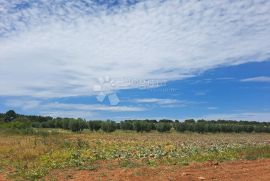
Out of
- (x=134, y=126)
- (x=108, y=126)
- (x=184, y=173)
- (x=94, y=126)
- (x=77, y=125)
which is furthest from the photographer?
(x=134, y=126)

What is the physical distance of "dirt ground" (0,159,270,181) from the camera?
11.6m

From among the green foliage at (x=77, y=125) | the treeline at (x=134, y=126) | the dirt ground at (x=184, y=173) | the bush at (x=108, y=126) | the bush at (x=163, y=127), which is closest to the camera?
the dirt ground at (x=184, y=173)

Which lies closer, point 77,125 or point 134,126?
point 77,125

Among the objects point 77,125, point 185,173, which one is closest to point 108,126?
point 77,125

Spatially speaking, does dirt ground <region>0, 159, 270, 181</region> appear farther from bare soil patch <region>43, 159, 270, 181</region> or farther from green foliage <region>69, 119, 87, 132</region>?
→ green foliage <region>69, 119, 87, 132</region>

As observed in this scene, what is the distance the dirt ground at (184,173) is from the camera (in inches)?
456

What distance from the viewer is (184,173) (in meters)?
12.2

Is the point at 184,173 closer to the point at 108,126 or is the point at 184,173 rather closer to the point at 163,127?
the point at 108,126

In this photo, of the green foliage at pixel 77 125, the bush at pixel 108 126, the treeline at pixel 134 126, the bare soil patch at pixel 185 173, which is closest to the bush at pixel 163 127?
the treeline at pixel 134 126

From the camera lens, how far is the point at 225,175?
1183 cm

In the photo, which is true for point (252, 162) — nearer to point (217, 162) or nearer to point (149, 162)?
point (217, 162)

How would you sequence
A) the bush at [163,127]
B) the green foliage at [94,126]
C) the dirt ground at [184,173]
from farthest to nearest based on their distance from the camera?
the bush at [163,127], the green foliage at [94,126], the dirt ground at [184,173]

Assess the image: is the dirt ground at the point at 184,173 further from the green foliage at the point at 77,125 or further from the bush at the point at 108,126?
the green foliage at the point at 77,125

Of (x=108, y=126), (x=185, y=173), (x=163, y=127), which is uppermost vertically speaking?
(x=163, y=127)
